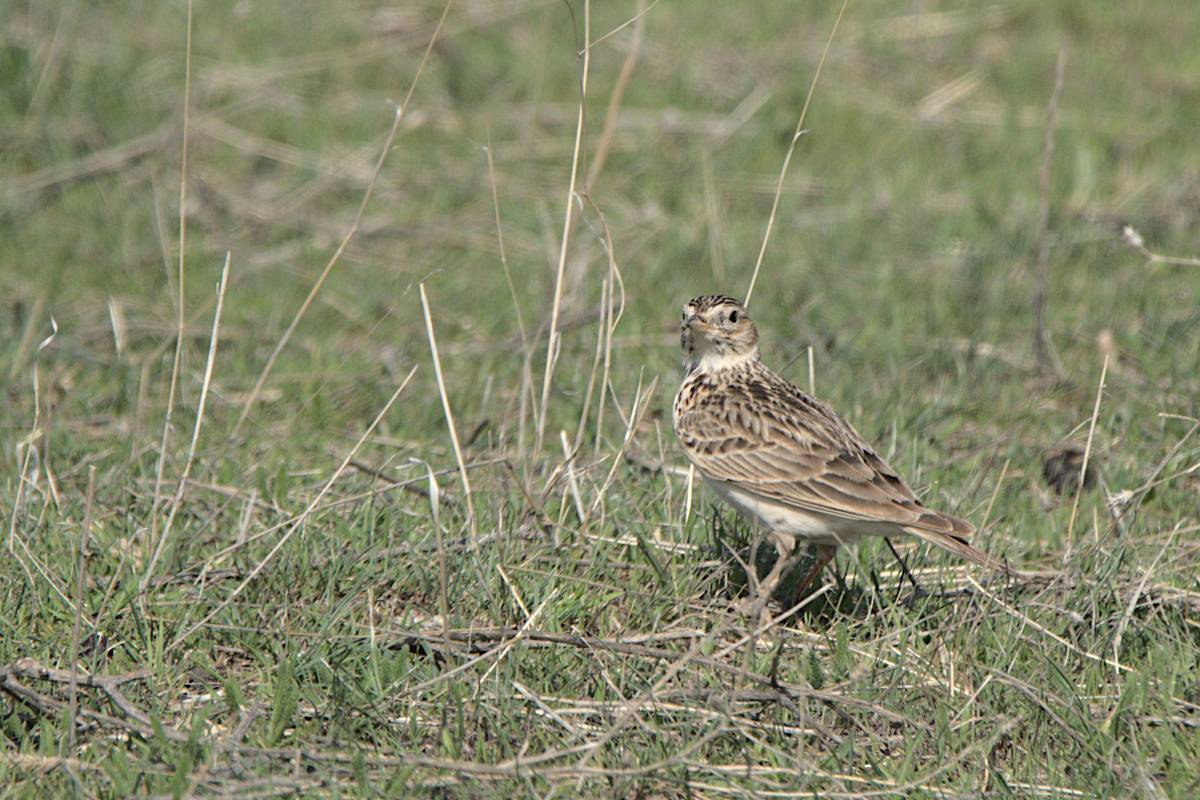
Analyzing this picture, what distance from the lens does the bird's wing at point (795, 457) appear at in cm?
470

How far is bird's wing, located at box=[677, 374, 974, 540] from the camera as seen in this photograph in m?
4.70

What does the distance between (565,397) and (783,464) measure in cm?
199

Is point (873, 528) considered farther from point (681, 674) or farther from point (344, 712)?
point (344, 712)

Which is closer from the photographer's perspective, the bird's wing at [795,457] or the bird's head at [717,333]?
the bird's wing at [795,457]

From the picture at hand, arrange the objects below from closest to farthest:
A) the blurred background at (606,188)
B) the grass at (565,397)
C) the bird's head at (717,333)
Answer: the grass at (565,397) → the bird's head at (717,333) → the blurred background at (606,188)

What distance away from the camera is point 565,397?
6785 millimetres

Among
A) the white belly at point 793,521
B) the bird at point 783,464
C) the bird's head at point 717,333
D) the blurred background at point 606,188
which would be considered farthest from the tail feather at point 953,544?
the blurred background at point 606,188

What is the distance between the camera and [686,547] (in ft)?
17.0

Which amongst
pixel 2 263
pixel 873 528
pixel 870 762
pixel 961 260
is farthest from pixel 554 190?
pixel 870 762

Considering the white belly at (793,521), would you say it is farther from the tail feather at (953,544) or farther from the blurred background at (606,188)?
the blurred background at (606,188)

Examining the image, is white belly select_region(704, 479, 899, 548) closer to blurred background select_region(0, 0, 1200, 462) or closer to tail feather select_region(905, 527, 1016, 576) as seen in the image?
tail feather select_region(905, 527, 1016, 576)

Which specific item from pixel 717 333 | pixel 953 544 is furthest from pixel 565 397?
pixel 953 544

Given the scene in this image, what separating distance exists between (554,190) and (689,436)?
449 centimetres

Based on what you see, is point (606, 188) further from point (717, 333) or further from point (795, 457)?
point (795, 457)
